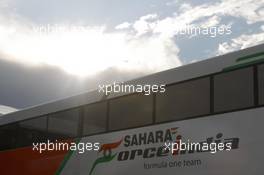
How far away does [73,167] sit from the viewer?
11.5m

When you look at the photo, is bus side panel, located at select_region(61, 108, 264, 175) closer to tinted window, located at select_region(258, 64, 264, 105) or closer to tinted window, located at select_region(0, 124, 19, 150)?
tinted window, located at select_region(258, 64, 264, 105)

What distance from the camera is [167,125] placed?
9.37 m

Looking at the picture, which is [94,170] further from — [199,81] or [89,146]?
[199,81]

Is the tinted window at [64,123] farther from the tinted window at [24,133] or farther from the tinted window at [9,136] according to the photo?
the tinted window at [9,136]

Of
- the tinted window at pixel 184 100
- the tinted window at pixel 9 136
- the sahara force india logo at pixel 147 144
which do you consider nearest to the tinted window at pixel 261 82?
the sahara force india logo at pixel 147 144

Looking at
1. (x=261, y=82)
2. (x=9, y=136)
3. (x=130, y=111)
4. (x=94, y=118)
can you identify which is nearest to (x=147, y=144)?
(x=130, y=111)

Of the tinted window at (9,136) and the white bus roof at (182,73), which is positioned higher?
the white bus roof at (182,73)

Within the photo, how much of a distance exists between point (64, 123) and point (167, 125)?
147 inches

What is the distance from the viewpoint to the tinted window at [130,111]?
9.97 metres

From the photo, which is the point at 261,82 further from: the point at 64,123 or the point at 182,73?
the point at 64,123

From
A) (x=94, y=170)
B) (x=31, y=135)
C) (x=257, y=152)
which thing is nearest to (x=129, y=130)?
(x=94, y=170)

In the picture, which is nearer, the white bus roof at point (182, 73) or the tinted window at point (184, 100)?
the white bus roof at point (182, 73)

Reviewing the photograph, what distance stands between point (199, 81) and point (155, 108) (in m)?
1.20

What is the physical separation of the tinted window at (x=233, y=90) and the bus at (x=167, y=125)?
0.6 inches
